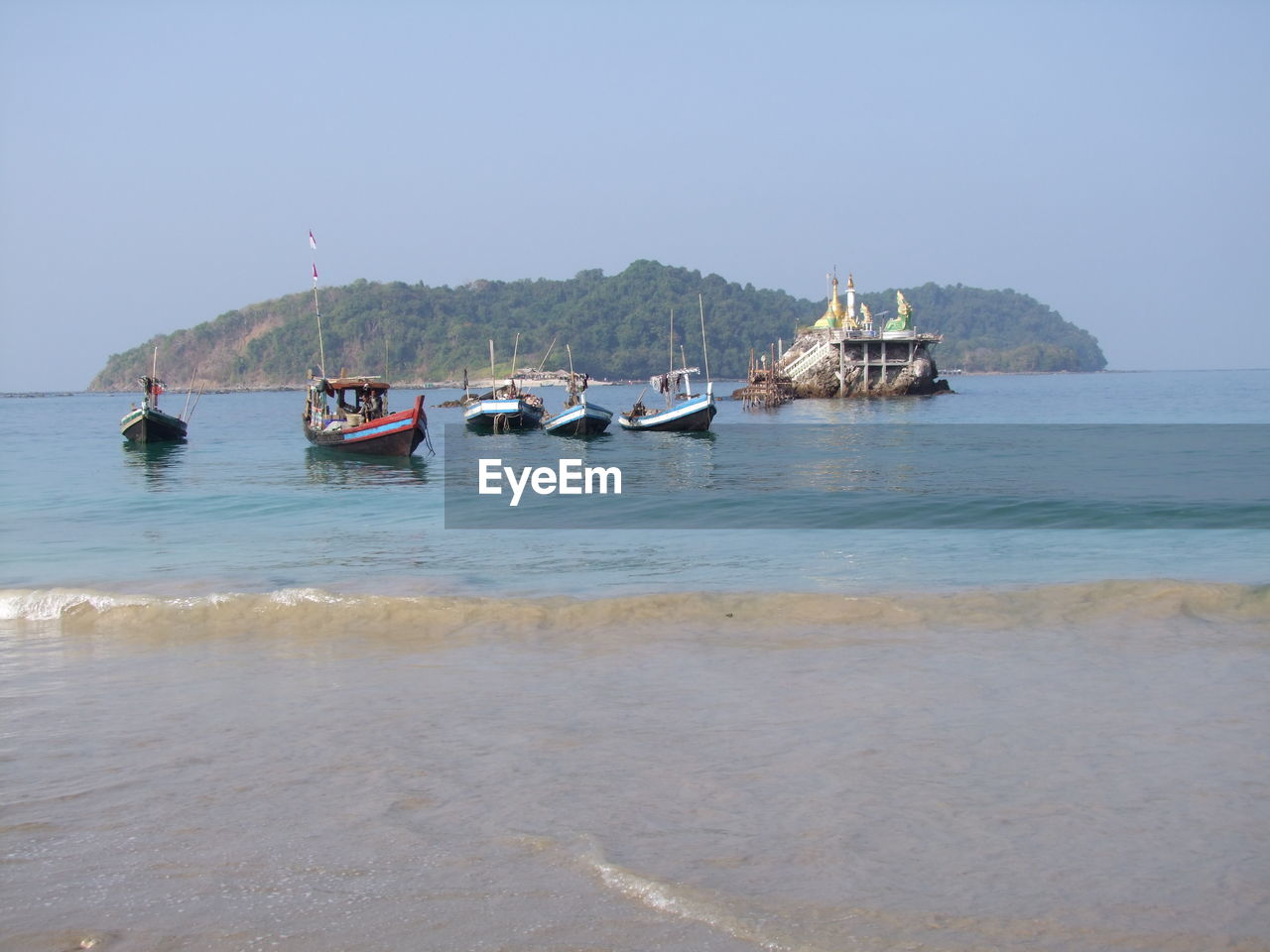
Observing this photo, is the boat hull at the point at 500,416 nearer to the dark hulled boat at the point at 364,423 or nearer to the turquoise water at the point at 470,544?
the dark hulled boat at the point at 364,423

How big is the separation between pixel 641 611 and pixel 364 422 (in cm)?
2912

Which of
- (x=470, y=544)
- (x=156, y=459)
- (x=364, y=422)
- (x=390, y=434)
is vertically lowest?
(x=470, y=544)

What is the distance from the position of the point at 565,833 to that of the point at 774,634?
4.69 m

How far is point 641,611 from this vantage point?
417 inches

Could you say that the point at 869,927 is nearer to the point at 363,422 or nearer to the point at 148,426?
the point at 363,422

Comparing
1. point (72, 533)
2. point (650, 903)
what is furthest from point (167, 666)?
point (72, 533)

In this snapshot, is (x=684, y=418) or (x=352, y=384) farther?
(x=684, y=418)

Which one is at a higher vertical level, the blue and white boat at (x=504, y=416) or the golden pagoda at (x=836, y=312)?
the golden pagoda at (x=836, y=312)

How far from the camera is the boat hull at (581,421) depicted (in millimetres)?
51812

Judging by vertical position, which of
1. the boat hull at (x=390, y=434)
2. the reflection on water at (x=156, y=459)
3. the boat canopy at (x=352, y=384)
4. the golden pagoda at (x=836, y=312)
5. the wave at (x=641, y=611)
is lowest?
the wave at (x=641, y=611)

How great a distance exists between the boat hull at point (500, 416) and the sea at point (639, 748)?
40.4 meters

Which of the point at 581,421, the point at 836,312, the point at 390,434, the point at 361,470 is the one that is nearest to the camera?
the point at 361,470

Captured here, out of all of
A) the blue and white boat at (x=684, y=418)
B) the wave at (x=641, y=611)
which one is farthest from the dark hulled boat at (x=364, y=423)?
the wave at (x=641, y=611)

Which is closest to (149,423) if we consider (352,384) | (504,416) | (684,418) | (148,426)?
(148,426)
